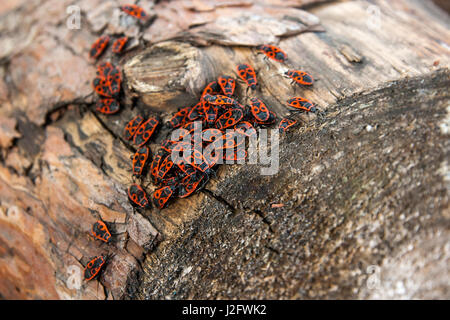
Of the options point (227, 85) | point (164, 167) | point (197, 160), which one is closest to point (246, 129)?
point (197, 160)

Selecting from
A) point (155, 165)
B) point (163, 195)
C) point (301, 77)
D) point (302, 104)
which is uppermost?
point (301, 77)

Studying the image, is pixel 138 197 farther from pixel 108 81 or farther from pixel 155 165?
pixel 108 81

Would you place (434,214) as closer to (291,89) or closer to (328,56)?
(291,89)

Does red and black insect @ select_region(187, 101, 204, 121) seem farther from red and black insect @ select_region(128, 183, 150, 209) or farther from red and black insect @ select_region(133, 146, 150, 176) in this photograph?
red and black insect @ select_region(128, 183, 150, 209)

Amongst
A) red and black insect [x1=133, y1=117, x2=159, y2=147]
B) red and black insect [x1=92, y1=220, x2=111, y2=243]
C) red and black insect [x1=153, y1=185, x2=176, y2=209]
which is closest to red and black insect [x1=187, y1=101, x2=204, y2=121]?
red and black insect [x1=133, y1=117, x2=159, y2=147]

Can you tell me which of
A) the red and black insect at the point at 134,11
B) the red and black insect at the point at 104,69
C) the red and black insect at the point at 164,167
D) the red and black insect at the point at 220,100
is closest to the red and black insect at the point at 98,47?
the red and black insect at the point at 104,69

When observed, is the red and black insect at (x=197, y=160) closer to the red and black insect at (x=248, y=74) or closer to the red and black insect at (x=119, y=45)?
the red and black insect at (x=248, y=74)
